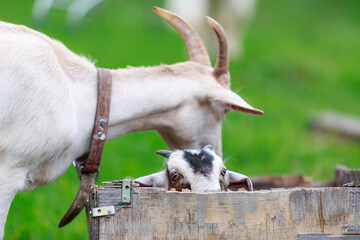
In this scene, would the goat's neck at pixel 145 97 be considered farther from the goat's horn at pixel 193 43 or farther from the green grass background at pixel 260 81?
the green grass background at pixel 260 81

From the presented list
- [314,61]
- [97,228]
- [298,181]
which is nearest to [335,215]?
[97,228]

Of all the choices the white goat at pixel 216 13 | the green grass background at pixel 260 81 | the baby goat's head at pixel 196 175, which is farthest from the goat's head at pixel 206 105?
the white goat at pixel 216 13

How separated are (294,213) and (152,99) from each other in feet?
4.14

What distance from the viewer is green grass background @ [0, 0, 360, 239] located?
5452 millimetres

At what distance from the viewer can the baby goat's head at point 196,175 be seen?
302 centimetres

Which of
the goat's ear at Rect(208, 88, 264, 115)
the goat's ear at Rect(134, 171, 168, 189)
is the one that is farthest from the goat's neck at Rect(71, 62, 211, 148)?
the goat's ear at Rect(134, 171, 168, 189)

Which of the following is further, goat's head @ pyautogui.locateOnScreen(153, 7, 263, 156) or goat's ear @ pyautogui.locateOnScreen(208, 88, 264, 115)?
goat's head @ pyautogui.locateOnScreen(153, 7, 263, 156)

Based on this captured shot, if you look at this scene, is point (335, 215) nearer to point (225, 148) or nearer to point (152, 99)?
point (152, 99)

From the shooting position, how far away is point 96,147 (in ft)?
10.8

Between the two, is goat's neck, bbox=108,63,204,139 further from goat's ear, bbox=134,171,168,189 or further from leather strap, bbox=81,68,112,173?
goat's ear, bbox=134,171,168,189

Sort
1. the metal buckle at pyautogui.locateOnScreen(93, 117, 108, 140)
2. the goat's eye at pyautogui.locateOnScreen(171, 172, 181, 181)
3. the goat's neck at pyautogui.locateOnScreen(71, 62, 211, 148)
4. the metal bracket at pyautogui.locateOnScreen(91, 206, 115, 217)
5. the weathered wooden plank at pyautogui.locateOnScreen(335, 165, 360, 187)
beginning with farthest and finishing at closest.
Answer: the weathered wooden plank at pyautogui.locateOnScreen(335, 165, 360, 187)
the goat's neck at pyautogui.locateOnScreen(71, 62, 211, 148)
the metal buckle at pyautogui.locateOnScreen(93, 117, 108, 140)
the goat's eye at pyautogui.locateOnScreen(171, 172, 181, 181)
the metal bracket at pyautogui.locateOnScreen(91, 206, 115, 217)

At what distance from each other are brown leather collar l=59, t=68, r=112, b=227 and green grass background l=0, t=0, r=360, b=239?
517 mm

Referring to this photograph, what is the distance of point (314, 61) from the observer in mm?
11898

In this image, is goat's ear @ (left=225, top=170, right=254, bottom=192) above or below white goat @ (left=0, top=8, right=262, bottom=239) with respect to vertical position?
below
